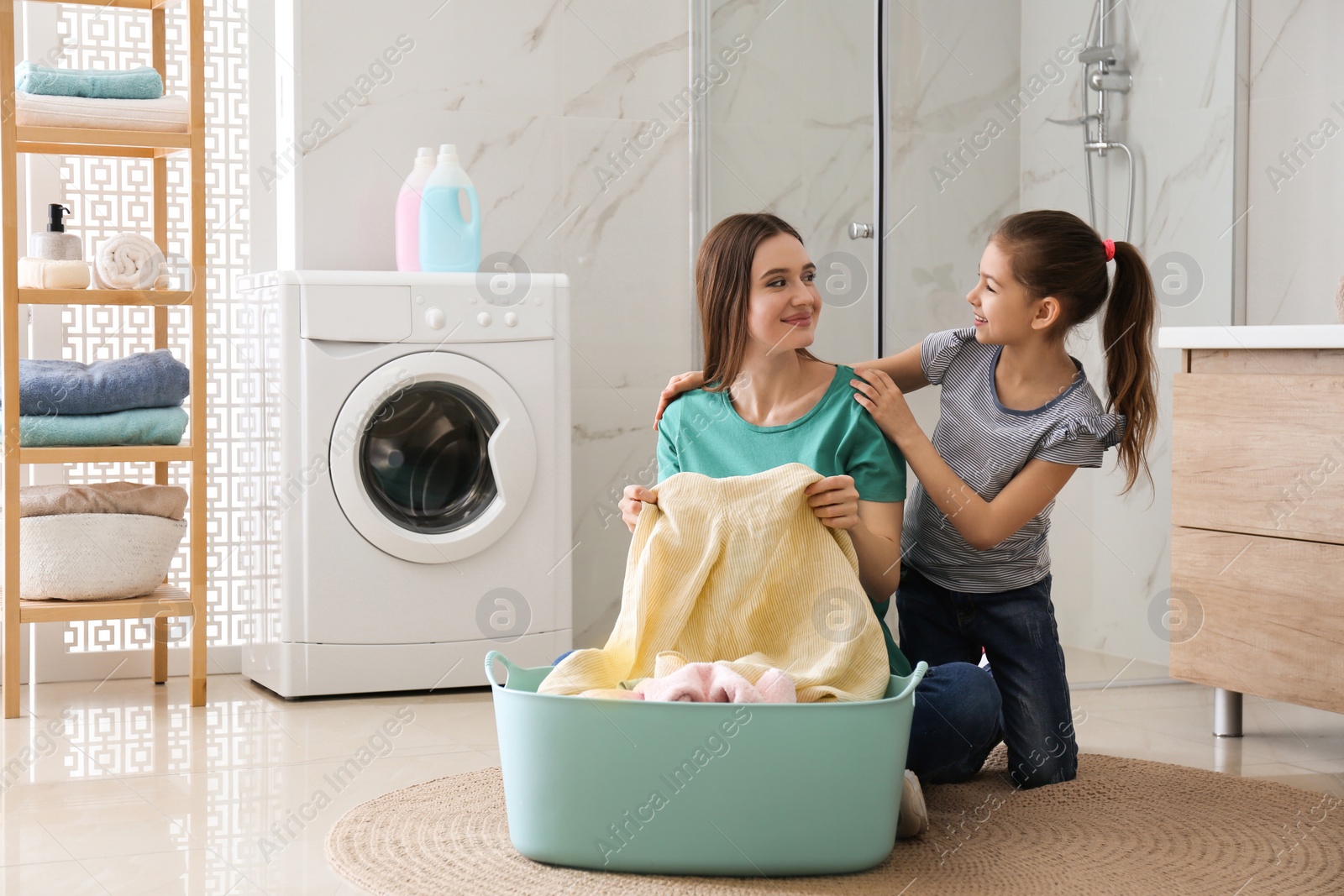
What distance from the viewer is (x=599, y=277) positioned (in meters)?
3.02

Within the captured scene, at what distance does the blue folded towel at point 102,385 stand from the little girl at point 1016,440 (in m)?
1.36

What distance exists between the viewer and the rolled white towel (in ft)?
7.90

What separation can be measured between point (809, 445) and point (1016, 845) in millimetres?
547

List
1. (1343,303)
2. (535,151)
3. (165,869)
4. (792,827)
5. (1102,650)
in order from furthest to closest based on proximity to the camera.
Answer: (535,151) < (1102,650) < (1343,303) < (165,869) < (792,827)

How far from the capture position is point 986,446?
180cm

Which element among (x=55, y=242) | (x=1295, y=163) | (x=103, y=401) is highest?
(x=1295, y=163)

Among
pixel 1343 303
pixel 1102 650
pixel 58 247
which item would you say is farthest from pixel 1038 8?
pixel 58 247

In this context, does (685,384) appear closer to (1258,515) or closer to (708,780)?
(708,780)

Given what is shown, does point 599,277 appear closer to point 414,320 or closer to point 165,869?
point 414,320

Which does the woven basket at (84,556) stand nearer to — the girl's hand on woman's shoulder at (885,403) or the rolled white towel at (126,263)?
the rolled white towel at (126,263)

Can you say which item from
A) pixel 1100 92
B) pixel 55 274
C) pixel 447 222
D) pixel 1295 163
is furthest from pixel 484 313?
pixel 1295 163

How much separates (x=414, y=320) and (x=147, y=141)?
591 millimetres

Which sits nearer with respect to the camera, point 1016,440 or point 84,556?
point 1016,440

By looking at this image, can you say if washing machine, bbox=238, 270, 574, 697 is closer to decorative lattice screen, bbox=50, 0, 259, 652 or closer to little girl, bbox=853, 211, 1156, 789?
decorative lattice screen, bbox=50, 0, 259, 652
